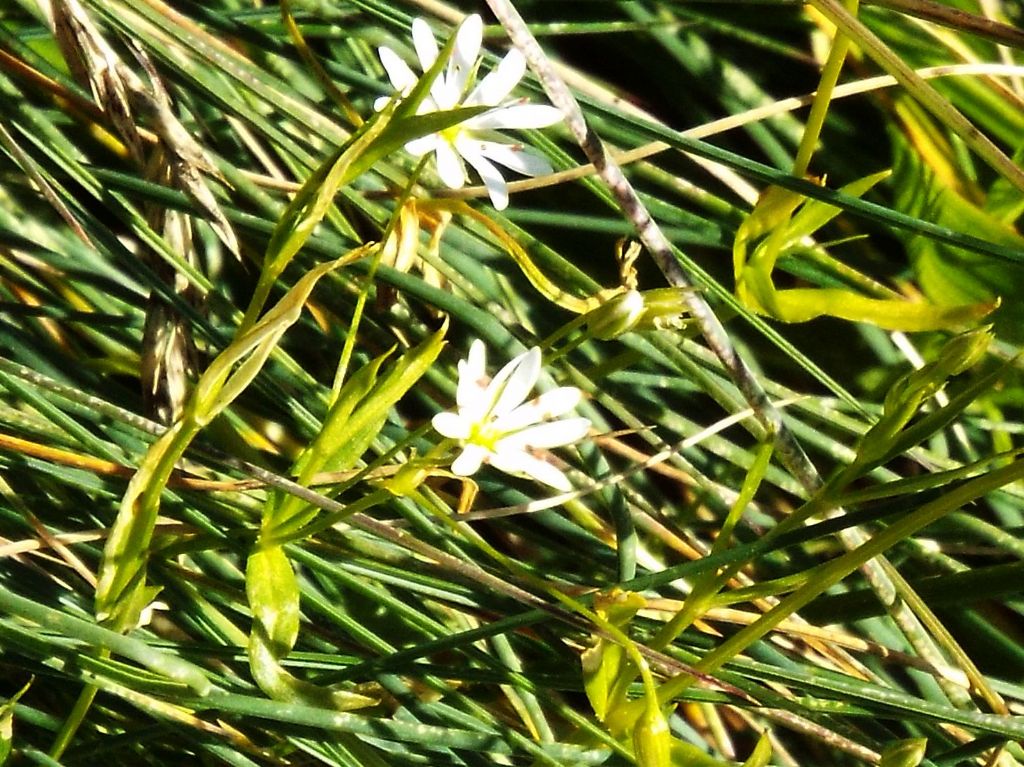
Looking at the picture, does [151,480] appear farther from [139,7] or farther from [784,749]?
[784,749]

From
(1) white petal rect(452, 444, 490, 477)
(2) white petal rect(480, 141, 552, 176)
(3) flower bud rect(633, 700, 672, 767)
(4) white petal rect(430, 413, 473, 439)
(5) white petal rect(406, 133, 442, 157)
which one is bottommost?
(3) flower bud rect(633, 700, 672, 767)

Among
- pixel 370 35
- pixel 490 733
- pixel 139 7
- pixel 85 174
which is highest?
pixel 370 35

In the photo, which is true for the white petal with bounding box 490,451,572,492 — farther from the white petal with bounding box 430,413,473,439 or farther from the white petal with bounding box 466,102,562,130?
the white petal with bounding box 466,102,562,130

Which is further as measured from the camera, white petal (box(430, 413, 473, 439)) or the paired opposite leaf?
the paired opposite leaf

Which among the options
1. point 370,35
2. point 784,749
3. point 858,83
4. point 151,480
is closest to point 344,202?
point 370,35

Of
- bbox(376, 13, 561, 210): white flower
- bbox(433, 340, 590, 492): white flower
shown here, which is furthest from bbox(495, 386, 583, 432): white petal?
bbox(376, 13, 561, 210): white flower

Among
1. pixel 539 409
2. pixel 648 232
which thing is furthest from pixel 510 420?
pixel 648 232

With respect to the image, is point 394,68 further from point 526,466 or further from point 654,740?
point 654,740

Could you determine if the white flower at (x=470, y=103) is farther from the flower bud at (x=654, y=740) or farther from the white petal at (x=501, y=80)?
the flower bud at (x=654, y=740)
